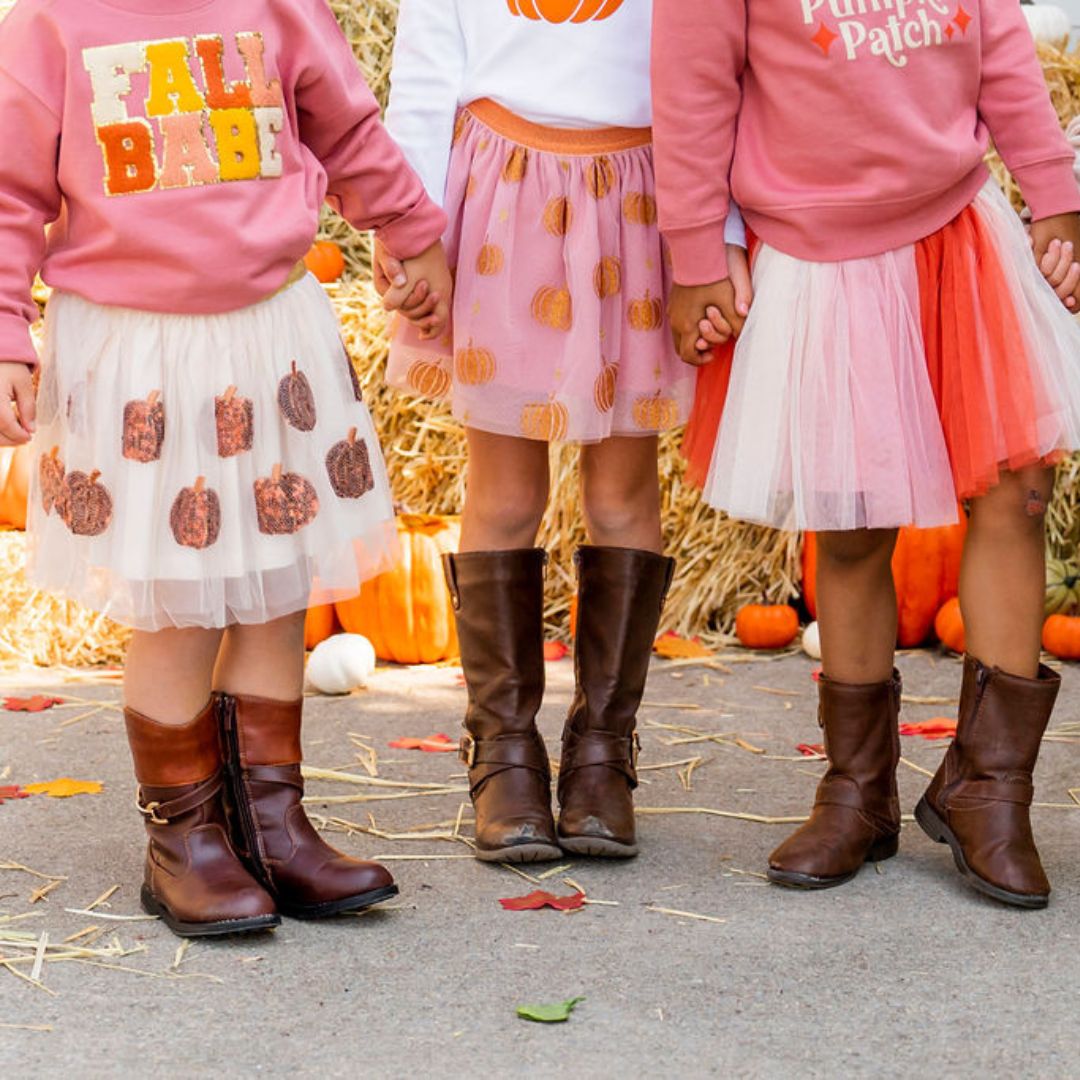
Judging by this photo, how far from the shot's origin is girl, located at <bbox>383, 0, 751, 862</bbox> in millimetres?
2133

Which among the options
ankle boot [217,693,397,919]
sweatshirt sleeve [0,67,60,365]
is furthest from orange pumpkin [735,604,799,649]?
sweatshirt sleeve [0,67,60,365]

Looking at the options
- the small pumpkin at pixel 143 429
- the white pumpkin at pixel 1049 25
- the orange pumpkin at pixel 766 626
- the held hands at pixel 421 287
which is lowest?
the orange pumpkin at pixel 766 626

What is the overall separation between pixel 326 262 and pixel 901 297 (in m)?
2.36

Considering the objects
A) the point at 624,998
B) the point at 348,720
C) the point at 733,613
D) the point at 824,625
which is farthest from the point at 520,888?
the point at 733,613

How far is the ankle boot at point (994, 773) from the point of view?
2.00 m

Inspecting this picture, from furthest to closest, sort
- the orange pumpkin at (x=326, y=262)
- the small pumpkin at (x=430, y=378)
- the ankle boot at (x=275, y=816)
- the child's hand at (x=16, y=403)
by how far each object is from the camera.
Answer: the orange pumpkin at (x=326, y=262), the small pumpkin at (x=430, y=378), the ankle boot at (x=275, y=816), the child's hand at (x=16, y=403)

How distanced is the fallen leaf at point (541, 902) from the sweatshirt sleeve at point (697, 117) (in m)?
0.77

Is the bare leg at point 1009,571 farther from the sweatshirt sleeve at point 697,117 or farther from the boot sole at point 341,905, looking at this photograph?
the boot sole at point 341,905

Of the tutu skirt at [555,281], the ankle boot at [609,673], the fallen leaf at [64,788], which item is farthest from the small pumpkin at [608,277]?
the fallen leaf at [64,788]

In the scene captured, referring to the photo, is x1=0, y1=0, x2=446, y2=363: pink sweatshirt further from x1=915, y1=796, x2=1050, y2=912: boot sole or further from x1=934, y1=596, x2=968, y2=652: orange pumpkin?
x1=934, y1=596, x2=968, y2=652: orange pumpkin

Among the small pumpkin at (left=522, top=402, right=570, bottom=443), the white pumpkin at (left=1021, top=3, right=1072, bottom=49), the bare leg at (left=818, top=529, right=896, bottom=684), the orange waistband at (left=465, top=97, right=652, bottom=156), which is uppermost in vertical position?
the white pumpkin at (left=1021, top=3, right=1072, bottom=49)

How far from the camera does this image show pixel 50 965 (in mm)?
1842

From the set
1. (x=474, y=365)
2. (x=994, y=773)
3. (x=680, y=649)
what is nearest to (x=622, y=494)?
(x=474, y=365)

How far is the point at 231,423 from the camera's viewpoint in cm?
187
